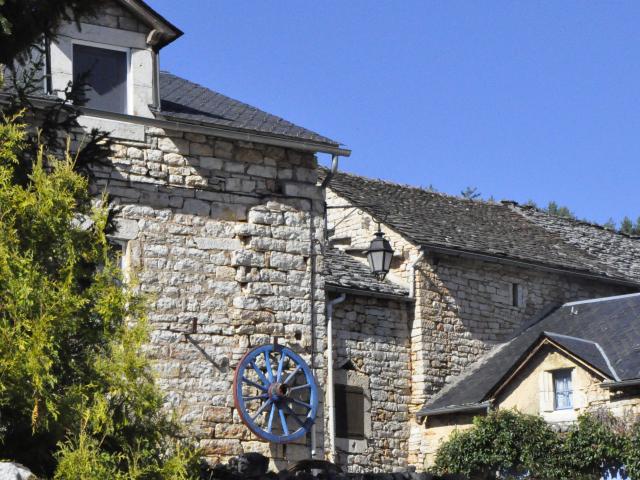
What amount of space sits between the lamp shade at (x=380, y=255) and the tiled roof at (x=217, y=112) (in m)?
4.73

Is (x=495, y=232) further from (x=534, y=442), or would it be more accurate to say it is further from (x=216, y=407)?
(x=216, y=407)

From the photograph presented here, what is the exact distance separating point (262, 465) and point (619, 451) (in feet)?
22.3

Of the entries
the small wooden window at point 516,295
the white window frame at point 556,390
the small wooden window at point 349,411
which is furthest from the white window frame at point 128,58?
the small wooden window at point 516,295

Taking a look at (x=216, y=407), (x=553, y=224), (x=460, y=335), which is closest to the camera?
(x=216, y=407)

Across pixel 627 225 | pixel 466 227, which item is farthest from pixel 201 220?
pixel 627 225

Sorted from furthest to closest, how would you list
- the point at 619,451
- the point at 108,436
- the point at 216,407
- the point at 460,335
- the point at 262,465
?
the point at 460,335 < the point at 619,451 < the point at 216,407 < the point at 262,465 < the point at 108,436

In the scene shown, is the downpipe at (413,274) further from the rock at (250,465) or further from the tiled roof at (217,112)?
the rock at (250,465)

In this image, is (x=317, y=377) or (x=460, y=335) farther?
(x=460, y=335)

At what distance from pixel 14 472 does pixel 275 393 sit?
5832 millimetres

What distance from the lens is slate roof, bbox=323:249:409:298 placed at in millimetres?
19141

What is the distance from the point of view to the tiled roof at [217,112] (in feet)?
45.0

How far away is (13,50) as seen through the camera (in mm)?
8852

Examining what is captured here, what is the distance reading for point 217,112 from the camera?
14164mm

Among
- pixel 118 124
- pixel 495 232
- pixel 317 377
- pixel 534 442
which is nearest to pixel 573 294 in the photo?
pixel 495 232
